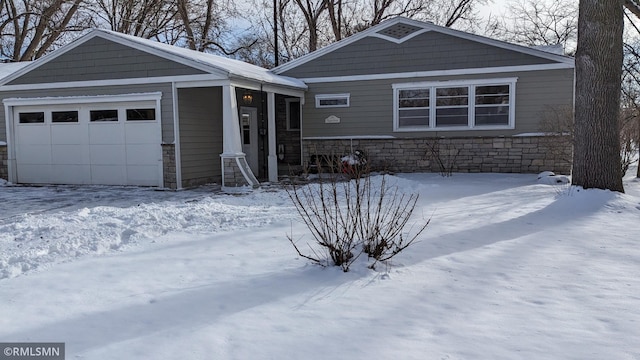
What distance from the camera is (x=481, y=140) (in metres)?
12.9

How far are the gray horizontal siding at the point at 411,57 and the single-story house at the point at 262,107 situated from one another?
0.03 metres

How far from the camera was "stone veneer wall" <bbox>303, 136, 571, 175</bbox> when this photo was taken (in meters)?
12.5

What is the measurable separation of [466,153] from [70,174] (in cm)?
1003

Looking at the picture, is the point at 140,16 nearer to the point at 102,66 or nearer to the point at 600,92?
the point at 102,66

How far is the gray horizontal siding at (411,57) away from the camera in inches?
498

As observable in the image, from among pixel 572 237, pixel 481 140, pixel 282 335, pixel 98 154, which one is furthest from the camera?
pixel 481 140

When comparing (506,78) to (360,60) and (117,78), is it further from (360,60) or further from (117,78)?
(117,78)

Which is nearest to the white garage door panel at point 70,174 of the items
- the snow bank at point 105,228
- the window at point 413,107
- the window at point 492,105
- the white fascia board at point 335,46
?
the snow bank at point 105,228

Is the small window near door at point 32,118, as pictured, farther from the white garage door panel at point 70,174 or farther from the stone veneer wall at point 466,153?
the stone veneer wall at point 466,153

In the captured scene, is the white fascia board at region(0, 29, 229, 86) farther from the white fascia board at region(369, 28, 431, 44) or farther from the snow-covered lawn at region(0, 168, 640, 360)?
the white fascia board at region(369, 28, 431, 44)

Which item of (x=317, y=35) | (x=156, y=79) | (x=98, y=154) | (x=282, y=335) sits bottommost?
(x=282, y=335)

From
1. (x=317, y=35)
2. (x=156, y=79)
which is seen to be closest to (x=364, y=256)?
(x=156, y=79)

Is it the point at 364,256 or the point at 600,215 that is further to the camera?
the point at 600,215

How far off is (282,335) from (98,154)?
10.4 m
